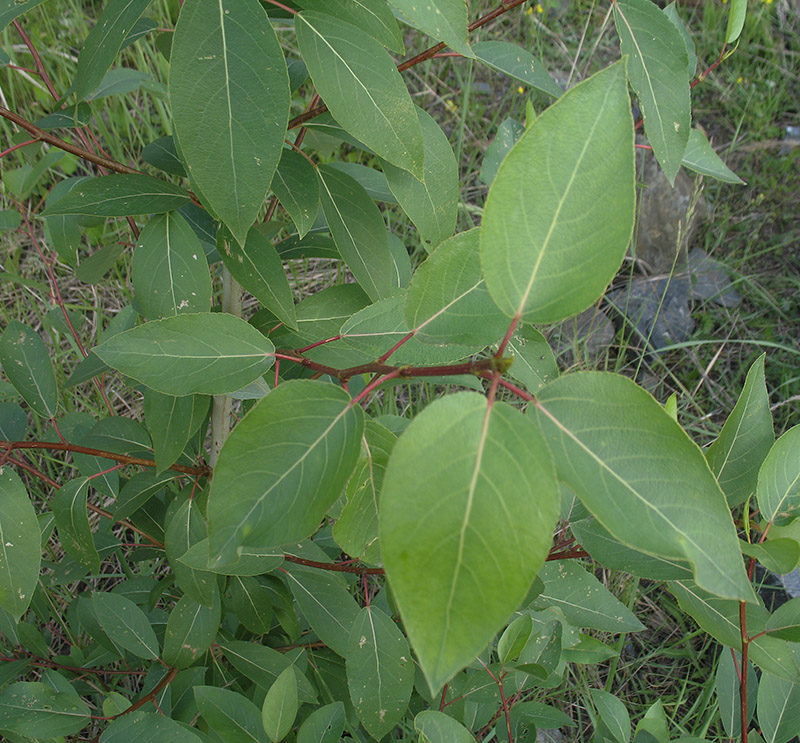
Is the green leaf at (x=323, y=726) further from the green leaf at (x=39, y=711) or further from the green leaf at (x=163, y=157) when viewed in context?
the green leaf at (x=163, y=157)

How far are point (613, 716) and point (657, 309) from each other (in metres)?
1.88

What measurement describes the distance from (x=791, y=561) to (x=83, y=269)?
3.60 ft

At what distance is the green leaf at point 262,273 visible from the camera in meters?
0.81

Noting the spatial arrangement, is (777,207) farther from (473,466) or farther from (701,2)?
(473,466)

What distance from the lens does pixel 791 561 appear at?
2.05ft

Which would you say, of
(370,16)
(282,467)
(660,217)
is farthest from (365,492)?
(660,217)

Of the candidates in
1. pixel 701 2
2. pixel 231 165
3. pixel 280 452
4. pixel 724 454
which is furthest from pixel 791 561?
pixel 701 2

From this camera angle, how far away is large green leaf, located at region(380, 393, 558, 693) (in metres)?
0.37

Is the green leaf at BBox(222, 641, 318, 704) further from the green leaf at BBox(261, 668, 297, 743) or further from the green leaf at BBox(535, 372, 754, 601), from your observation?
the green leaf at BBox(535, 372, 754, 601)

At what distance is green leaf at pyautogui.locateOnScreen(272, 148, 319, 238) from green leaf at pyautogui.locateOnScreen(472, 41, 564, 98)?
0.29m

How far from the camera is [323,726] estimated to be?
2.82 feet

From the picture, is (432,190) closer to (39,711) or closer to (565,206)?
(565,206)

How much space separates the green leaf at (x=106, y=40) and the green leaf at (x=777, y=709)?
40.3 inches

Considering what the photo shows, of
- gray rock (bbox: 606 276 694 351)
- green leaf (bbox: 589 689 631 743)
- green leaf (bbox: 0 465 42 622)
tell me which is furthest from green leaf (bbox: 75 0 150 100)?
gray rock (bbox: 606 276 694 351)
